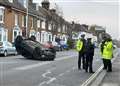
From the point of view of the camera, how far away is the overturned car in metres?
33.9

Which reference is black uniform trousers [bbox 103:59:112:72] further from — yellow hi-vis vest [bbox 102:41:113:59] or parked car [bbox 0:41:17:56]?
parked car [bbox 0:41:17:56]

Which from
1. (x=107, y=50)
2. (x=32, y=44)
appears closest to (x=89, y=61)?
(x=107, y=50)

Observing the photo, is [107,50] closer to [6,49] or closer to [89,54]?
[89,54]

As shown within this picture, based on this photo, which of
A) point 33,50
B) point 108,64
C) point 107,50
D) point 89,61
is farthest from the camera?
point 33,50

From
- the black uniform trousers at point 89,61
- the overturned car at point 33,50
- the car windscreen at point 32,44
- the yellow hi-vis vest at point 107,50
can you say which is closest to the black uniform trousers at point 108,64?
the yellow hi-vis vest at point 107,50

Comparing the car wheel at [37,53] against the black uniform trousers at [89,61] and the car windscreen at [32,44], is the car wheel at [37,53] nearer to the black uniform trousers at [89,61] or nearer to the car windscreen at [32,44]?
the car windscreen at [32,44]

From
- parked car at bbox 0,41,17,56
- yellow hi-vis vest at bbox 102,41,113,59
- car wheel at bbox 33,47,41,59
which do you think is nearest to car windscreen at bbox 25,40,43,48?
car wheel at bbox 33,47,41,59

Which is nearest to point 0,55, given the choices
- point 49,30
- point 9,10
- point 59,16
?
point 9,10

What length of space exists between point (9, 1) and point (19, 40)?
26.7 meters

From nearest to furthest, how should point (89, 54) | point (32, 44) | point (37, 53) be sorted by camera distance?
point (89, 54)
point (37, 53)
point (32, 44)

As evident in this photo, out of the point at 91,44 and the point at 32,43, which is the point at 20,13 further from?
the point at 91,44

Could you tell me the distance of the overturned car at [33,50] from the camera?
111 feet

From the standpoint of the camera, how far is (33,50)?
3416 centimetres

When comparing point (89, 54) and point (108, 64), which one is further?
point (108, 64)
